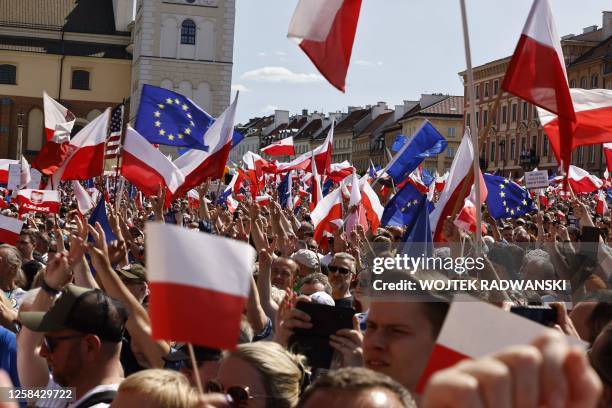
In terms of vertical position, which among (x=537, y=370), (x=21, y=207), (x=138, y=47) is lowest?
(x=21, y=207)

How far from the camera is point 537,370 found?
4.08ft

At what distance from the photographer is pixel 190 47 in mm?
62438

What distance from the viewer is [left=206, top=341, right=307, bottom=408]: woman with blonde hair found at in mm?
3322

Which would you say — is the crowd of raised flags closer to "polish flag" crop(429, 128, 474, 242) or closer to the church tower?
"polish flag" crop(429, 128, 474, 242)

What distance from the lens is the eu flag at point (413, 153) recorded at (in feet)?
44.8

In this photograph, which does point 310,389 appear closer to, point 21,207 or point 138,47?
point 21,207

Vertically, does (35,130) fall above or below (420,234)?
below

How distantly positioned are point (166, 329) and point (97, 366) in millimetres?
1812

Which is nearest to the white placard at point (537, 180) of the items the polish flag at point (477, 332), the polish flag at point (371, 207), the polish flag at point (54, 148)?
the polish flag at point (371, 207)

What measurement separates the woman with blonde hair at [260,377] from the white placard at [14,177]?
1746 cm

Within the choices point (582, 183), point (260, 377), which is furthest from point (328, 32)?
point (582, 183)

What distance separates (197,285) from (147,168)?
9381 mm

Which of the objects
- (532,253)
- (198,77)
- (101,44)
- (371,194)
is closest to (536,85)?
(532,253)

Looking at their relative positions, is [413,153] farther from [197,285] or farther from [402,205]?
[197,285]
